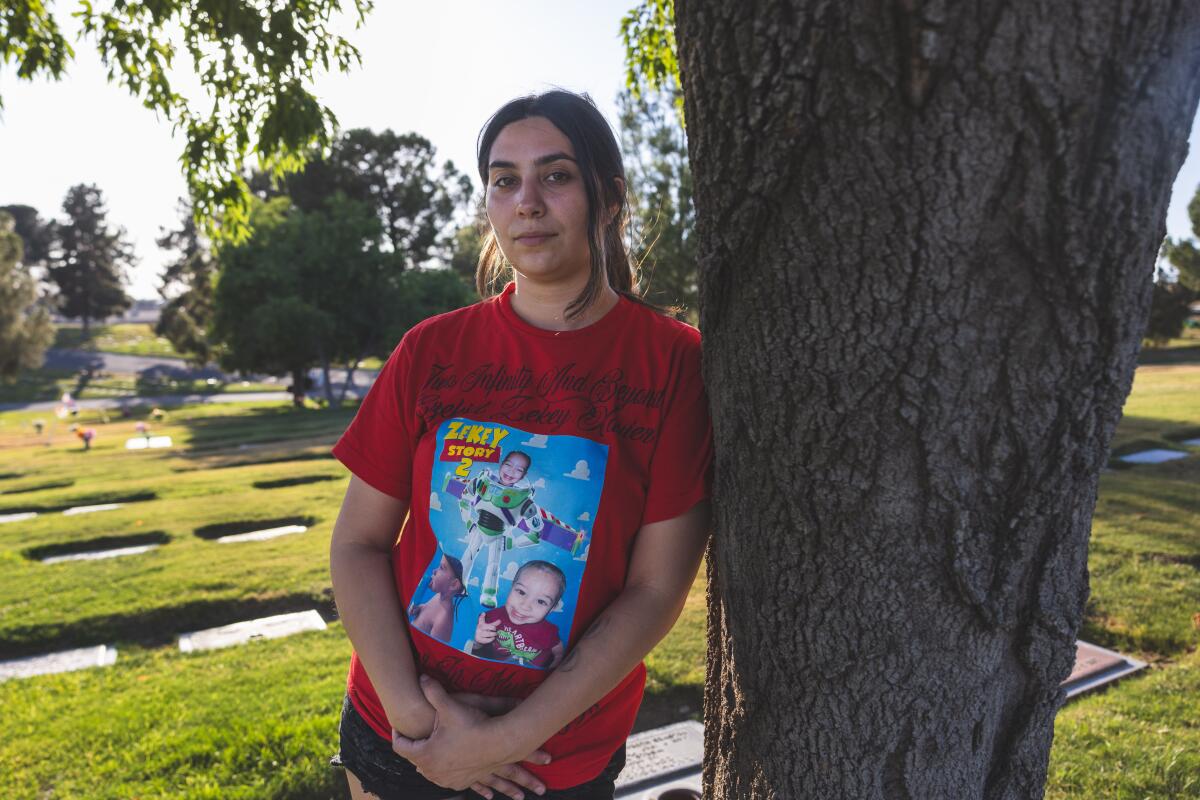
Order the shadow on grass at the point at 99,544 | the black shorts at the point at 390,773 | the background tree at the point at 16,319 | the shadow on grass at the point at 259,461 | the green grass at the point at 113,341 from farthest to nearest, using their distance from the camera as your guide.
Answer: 1. the green grass at the point at 113,341
2. the background tree at the point at 16,319
3. the shadow on grass at the point at 259,461
4. the shadow on grass at the point at 99,544
5. the black shorts at the point at 390,773

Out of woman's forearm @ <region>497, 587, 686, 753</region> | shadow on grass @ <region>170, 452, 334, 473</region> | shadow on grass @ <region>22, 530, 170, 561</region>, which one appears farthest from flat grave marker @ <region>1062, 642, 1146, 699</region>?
shadow on grass @ <region>170, 452, 334, 473</region>

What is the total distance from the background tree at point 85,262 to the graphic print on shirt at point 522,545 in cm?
7031

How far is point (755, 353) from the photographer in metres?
1.37

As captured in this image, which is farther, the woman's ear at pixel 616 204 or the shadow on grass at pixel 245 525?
the shadow on grass at pixel 245 525

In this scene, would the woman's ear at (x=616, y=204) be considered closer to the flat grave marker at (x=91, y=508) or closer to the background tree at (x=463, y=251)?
the flat grave marker at (x=91, y=508)

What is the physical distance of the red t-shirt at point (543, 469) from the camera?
158cm

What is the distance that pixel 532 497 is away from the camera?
1.58m

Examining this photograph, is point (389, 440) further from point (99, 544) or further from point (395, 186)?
point (395, 186)

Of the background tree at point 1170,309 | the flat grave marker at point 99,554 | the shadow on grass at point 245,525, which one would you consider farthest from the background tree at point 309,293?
the background tree at point 1170,309

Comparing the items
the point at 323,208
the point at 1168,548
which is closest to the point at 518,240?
the point at 1168,548

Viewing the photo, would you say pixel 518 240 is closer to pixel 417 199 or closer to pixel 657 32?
pixel 657 32

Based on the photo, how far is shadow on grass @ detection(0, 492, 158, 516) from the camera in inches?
384

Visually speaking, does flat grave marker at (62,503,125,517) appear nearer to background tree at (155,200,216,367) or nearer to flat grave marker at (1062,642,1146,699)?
flat grave marker at (1062,642,1146,699)

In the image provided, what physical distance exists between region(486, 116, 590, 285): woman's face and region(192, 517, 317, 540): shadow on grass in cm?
712
